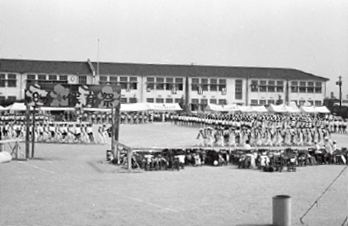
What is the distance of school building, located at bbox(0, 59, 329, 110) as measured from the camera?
172 ft

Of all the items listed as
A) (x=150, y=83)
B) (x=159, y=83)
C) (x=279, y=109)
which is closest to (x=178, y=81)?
(x=159, y=83)

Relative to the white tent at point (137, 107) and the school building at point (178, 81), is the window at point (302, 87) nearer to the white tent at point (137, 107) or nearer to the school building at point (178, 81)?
the school building at point (178, 81)

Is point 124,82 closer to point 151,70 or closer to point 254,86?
point 151,70

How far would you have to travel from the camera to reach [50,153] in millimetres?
20766

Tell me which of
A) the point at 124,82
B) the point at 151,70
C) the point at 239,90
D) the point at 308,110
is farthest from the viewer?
the point at 239,90

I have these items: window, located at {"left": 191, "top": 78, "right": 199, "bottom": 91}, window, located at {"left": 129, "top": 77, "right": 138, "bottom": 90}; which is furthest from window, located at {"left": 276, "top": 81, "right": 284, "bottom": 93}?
window, located at {"left": 129, "top": 77, "right": 138, "bottom": 90}

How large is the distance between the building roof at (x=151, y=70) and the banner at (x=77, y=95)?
109 feet

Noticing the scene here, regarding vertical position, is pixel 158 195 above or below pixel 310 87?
below

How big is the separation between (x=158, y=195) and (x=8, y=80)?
4316 centimetres

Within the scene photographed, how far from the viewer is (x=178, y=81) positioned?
5638 centimetres

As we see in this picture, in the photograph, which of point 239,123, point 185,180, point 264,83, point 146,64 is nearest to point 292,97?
point 264,83

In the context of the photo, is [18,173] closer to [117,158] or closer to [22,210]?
[117,158]

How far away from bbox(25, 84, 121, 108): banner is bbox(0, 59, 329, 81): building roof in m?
33.2

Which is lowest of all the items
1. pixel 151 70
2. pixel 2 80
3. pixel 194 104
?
pixel 194 104
